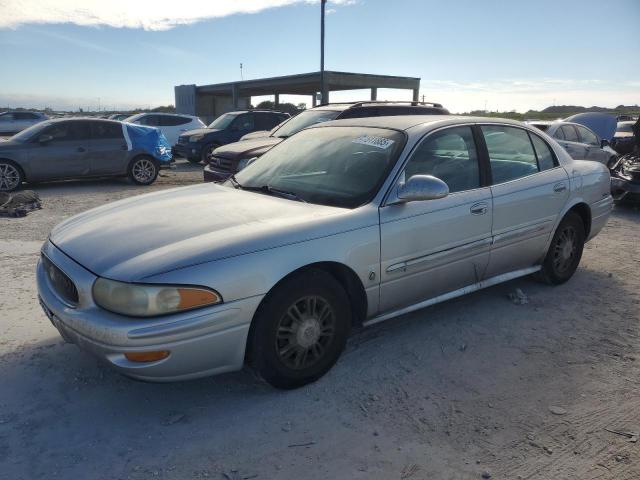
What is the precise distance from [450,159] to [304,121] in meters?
6.15

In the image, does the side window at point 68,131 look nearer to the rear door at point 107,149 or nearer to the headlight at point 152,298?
the rear door at point 107,149

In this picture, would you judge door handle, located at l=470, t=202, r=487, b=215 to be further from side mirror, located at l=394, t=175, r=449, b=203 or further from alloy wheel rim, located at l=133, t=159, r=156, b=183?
alloy wheel rim, located at l=133, t=159, r=156, b=183

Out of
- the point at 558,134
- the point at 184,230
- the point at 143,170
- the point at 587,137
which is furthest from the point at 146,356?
the point at 587,137

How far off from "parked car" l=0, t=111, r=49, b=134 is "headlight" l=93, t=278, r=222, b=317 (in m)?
23.6

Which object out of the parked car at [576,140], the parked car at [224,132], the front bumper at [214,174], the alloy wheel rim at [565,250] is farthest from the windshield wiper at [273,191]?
the parked car at [224,132]

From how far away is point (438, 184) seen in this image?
10.6ft

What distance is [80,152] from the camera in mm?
10406

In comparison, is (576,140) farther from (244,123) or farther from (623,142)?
(244,123)

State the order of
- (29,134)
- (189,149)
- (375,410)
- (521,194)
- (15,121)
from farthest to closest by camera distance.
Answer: (15,121) → (189,149) → (29,134) → (521,194) → (375,410)

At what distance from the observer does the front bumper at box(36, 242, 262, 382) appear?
8.18ft

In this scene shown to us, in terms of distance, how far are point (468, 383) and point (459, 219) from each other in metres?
1.16

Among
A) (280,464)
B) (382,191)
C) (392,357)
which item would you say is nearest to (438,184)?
(382,191)

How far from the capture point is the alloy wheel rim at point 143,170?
11.2 metres

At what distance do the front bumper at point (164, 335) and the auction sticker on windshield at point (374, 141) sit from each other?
A: 1.55 m
